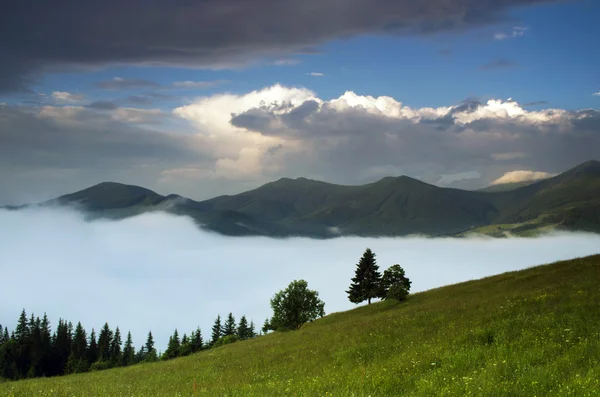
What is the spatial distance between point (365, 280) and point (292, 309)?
48.7ft

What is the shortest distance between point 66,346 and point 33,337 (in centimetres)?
866

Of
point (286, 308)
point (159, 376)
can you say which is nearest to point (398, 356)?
point (159, 376)

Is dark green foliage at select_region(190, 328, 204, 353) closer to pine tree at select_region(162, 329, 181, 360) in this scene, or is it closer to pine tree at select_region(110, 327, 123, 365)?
pine tree at select_region(162, 329, 181, 360)

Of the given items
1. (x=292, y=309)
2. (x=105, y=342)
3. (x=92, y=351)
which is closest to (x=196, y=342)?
(x=105, y=342)

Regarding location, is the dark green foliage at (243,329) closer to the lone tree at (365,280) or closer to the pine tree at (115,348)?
the pine tree at (115,348)

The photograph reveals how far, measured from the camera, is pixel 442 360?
19.9 m

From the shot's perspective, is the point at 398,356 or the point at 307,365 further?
the point at 307,365

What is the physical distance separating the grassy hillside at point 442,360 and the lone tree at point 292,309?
1604 inches

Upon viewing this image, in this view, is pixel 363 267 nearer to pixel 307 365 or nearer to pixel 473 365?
pixel 307 365

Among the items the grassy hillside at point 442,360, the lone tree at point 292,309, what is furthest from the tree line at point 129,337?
the grassy hillside at point 442,360

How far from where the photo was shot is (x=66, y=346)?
11781cm

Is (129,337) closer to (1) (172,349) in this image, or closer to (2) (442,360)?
(1) (172,349)

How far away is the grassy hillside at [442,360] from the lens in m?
15.5

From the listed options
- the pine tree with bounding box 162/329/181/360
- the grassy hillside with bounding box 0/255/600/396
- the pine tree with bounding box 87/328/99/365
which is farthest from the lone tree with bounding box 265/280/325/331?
the pine tree with bounding box 87/328/99/365
